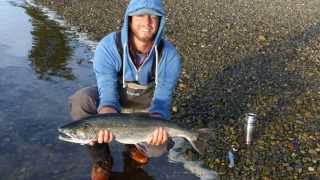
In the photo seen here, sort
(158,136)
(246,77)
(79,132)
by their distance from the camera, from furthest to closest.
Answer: (246,77) → (158,136) → (79,132)

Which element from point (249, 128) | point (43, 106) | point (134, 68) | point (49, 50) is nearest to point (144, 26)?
point (134, 68)

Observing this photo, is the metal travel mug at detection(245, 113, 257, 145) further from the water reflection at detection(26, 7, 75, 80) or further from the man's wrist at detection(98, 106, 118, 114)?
the water reflection at detection(26, 7, 75, 80)

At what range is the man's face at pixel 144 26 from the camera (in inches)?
233

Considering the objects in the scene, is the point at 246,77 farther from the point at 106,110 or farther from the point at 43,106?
the point at 106,110

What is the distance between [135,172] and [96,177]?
0.80 m

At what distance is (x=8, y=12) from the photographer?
57.5ft

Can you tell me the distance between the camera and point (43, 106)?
8.77 meters

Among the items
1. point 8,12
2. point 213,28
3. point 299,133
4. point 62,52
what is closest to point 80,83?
point 62,52

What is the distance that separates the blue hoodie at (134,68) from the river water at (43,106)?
1295mm

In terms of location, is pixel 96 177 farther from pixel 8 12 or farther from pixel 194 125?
pixel 8 12

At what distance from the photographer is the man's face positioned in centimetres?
592

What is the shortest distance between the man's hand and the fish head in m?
0.66

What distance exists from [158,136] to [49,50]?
7908 mm

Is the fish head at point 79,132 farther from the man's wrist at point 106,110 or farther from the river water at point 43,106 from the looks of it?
the river water at point 43,106
